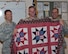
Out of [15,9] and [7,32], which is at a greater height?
[15,9]

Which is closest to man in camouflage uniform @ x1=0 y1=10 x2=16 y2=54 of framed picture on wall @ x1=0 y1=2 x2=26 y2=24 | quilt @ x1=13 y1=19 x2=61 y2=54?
quilt @ x1=13 y1=19 x2=61 y2=54

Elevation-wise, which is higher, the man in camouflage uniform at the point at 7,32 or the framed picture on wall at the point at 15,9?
the framed picture on wall at the point at 15,9

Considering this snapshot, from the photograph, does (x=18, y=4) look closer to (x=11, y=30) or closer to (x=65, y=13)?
(x=11, y=30)

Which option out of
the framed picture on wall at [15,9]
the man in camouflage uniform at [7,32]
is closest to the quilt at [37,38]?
the man in camouflage uniform at [7,32]

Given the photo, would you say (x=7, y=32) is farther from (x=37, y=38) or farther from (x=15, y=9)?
(x=15, y=9)

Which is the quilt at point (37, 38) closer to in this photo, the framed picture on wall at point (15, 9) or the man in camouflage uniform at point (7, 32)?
the man in camouflage uniform at point (7, 32)

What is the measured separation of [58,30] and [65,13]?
111cm

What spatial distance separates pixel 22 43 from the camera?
10.6 feet

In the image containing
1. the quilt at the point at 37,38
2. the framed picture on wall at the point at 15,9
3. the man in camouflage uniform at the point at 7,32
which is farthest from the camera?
the framed picture on wall at the point at 15,9

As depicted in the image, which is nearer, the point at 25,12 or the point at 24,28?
the point at 24,28

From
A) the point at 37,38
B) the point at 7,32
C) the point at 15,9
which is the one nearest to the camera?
the point at 37,38

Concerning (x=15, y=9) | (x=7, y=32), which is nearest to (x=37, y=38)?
(x=7, y=32)

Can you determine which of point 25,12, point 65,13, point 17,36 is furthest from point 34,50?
point 65,13

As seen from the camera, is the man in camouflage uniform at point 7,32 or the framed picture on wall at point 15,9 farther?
the framed picture on wall at point 15,9
